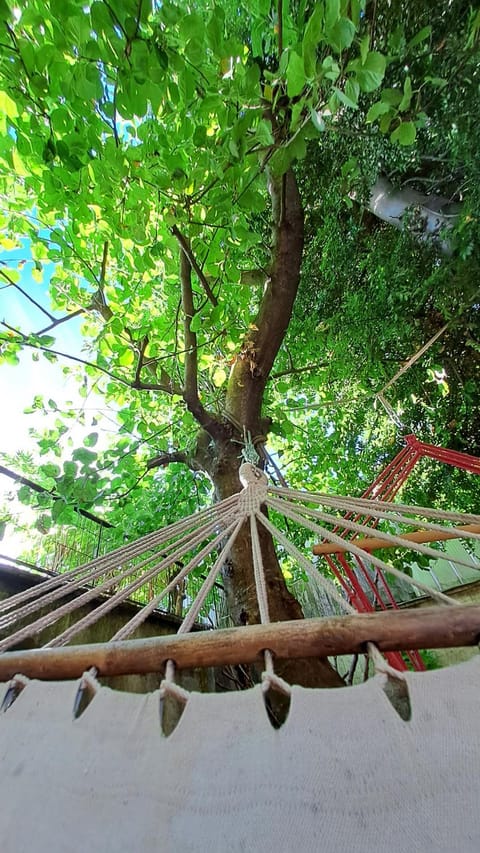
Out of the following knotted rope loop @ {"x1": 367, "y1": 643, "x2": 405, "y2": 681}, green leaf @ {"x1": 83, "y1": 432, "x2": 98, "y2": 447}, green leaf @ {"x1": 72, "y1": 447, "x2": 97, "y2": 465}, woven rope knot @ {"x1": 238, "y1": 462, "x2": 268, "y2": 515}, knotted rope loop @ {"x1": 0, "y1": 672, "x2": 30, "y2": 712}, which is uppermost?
green leaf @ {"x1": 83, "y1": 432, "x2": 98, "y2": 447}

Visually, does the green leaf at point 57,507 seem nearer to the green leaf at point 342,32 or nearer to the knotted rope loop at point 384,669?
the knotted rope loop at point 384,669

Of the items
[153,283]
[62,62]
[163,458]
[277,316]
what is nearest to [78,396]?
[163,458]

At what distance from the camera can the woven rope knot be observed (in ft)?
2.68

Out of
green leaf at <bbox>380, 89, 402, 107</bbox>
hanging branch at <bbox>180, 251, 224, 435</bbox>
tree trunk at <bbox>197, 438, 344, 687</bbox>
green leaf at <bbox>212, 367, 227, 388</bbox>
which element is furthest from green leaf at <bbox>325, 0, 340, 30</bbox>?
green leaf at <bbox>212, 367, 227, 388</bbox>

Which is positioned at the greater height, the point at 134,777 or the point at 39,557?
the point at 39,557

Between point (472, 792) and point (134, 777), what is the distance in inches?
11.7

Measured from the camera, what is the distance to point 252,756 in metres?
0.35

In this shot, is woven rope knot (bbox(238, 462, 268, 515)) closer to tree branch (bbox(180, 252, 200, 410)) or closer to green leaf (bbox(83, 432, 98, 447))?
tree branch (bbox(180, 252, 200, 410))

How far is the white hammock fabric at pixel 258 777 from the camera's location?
296 mm

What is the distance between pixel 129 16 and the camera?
620 mm

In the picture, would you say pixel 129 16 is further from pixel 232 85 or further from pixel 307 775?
pixel 307 775

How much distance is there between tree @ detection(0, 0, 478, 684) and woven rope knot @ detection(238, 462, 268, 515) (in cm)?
23

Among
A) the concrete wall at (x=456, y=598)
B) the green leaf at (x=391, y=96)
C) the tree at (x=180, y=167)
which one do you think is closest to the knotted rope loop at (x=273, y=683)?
the tree at (x=180, y=167)

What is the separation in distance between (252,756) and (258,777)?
0.02 m
